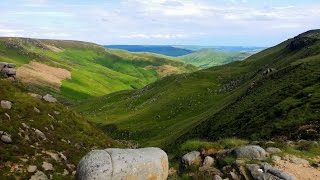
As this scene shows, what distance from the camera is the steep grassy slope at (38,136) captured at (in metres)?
36.7

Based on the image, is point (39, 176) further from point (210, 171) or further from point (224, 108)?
point (224, 108)

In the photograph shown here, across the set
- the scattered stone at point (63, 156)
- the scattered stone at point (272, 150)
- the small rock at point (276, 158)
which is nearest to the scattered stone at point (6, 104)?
the scattered stone at point (63, 156)

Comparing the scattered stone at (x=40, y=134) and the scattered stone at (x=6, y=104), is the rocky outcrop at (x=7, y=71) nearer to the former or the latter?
the scattered stone at (x=6, y=104)

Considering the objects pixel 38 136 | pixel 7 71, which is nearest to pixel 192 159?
pixel 38 136

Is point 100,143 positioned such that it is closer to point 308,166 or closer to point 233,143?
point 233,143

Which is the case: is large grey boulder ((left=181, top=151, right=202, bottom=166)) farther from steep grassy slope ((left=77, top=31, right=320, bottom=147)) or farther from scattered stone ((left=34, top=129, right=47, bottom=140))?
steep grassy slope ((left=77, top=31, right=320, bottom=147))

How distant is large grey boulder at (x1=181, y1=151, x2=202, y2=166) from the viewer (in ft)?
96.6

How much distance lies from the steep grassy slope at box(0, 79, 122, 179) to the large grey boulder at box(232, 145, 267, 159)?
16.9m

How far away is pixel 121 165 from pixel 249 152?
34.3 feet

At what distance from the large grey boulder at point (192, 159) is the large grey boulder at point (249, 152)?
2681 millimetres

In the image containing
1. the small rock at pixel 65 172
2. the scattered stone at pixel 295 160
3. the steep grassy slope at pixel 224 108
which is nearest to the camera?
the scattered stone at pixel 295 160

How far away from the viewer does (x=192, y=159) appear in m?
29.6

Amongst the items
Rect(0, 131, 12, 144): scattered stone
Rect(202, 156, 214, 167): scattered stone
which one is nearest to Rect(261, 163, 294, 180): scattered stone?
Rect(202, 156, 214, 167): scattered stone

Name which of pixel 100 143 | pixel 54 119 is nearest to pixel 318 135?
pixel 100 143
